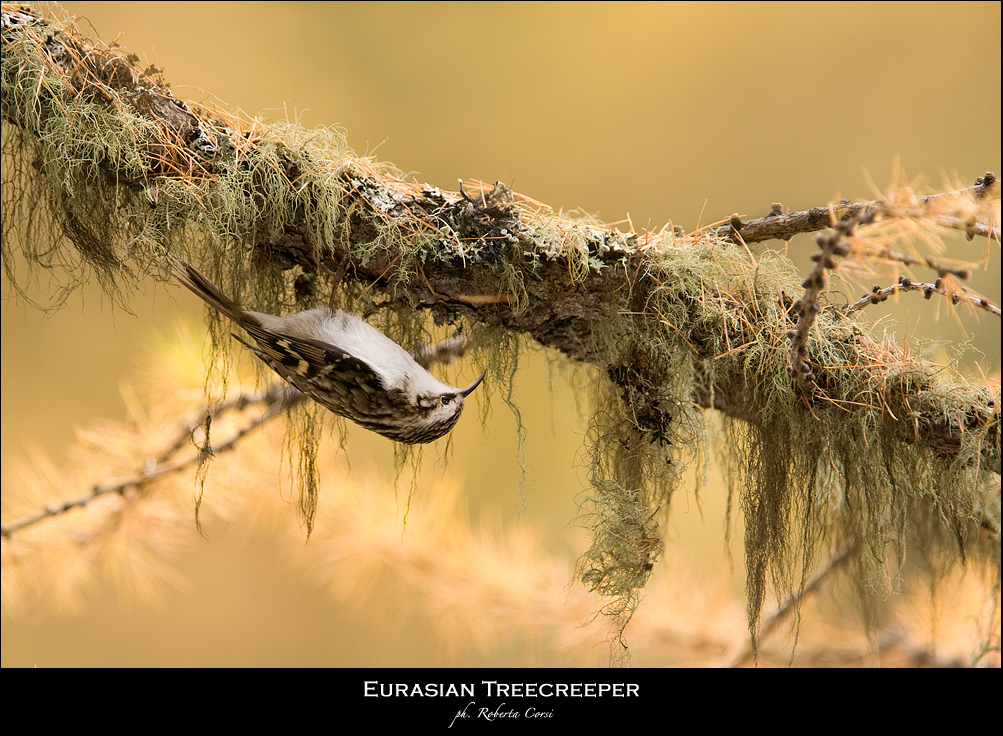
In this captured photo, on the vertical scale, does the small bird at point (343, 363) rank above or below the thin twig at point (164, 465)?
below

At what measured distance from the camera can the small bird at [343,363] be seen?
2.59 feet

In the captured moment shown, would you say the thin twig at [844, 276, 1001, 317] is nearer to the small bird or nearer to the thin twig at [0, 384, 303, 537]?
the small bird

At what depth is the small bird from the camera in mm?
788

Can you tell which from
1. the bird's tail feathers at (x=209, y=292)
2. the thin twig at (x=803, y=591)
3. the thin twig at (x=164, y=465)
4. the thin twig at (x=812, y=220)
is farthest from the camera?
the thin twig at (x=164, y=465)

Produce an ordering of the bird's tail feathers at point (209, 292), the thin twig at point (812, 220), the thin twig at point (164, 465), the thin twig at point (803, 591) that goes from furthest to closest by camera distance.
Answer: the thin twig at point (164, 465) < the thin twig at point (803, 591) < the bird's tail feathers at point (209, 292) < the thin twig at point (812, 220)

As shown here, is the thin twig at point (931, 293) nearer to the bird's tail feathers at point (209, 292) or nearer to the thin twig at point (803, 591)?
the thin twig at point (803, 591)

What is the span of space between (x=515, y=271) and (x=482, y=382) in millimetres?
203

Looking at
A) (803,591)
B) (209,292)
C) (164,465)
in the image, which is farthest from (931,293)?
(164,465)

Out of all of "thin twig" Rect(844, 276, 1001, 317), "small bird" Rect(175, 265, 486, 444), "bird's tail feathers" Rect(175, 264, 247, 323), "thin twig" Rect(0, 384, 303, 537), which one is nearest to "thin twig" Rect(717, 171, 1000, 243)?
"thin twig" Rect(844, 276, 1001, 317)

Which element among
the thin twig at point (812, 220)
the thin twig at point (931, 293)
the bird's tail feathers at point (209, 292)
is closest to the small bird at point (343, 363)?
the bird's tail feathers at point (209, 292)

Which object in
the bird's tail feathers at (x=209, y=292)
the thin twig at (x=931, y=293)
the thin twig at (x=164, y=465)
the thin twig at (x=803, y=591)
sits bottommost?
the thin twig at (x=803, y=591)

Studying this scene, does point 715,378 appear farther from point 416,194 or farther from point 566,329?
point 416,194

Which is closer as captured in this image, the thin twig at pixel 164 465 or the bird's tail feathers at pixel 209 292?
the bird's tail feathers at pixel 209 292

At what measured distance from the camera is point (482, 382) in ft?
3.02
